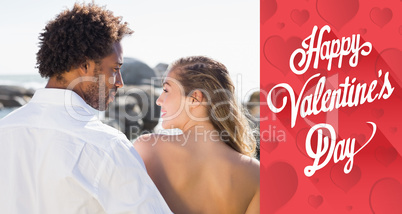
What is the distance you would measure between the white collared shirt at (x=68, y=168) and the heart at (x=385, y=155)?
0.97 metres

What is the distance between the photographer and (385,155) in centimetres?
190

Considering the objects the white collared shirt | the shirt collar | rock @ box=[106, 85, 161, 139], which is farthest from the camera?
rock @ box=[106, 85, 161, 139]

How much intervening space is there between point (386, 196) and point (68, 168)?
135 centimetres

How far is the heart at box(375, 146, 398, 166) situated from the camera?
1892 mm

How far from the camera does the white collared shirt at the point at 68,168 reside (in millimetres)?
1604

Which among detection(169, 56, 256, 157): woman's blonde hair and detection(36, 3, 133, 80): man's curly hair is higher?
detection(36, 3, 133, 80): man's curly hair

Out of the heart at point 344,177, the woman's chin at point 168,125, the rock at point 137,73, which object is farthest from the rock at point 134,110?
the heart at point 344,177

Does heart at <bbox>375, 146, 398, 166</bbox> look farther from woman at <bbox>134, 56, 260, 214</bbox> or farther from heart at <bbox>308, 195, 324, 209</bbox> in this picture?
woman at <bbox>134, 56, 260, 214</bbox>

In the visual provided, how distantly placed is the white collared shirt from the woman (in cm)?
36

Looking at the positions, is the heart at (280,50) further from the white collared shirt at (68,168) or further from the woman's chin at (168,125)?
→ the white collared shirt at (68,168)

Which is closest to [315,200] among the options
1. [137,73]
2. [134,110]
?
[134,110]

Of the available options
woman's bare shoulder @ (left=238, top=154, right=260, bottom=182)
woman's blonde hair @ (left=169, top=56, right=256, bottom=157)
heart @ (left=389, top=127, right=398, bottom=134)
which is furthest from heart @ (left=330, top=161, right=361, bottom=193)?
woman's blonde hair @ (left=169, top=56, right=256, bottom=157)

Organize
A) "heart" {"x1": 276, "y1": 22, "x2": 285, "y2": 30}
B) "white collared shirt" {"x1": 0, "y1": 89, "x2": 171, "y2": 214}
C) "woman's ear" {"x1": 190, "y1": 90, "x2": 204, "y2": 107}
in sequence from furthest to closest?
"woman's ear" {"x1": 190, "y1": 90, "x2": 204, "y2": 107} → "heart" {"x1": 276, "y1": 22, "x2": 285, "y2": 30} → "white collared shirt" {"x1": 0, "y1": 89, "x2": 171, "y2": 214}

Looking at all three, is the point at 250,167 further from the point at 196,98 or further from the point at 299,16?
the point at 299,16
